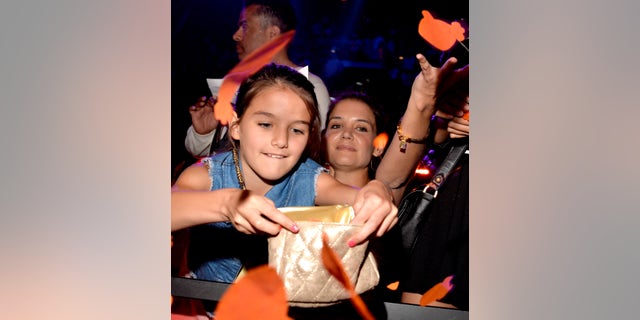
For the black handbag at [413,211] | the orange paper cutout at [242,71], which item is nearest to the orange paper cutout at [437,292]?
the black handbag at [413,211]

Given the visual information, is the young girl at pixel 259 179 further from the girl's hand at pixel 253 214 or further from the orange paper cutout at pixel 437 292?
the orange paper cutout at pixel 437 292

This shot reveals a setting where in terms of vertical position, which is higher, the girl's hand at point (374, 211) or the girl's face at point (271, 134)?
the girl's face at point (271, 134)

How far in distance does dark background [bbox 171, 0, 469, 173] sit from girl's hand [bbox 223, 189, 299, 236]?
15 cm

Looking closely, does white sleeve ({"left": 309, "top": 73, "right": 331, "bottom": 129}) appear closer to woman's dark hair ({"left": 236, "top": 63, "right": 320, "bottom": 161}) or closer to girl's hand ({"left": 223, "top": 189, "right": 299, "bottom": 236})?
woman's dark hair ({"left": 236, "top": 63, "right": 320, "bottom": 161})

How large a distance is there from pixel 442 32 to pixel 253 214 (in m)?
0.55

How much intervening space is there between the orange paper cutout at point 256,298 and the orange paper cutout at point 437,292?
288mm

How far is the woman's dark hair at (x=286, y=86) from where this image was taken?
4.97 ft

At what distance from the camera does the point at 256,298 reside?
1.52 meters

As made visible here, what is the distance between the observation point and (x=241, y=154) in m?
1.56

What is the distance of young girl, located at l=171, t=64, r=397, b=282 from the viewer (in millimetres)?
1513

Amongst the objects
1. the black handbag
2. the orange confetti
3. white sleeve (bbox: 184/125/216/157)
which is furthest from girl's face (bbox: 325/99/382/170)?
white sleeve (bbox: 184/125/216/157)

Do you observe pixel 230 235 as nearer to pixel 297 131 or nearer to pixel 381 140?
pixel 297 131
